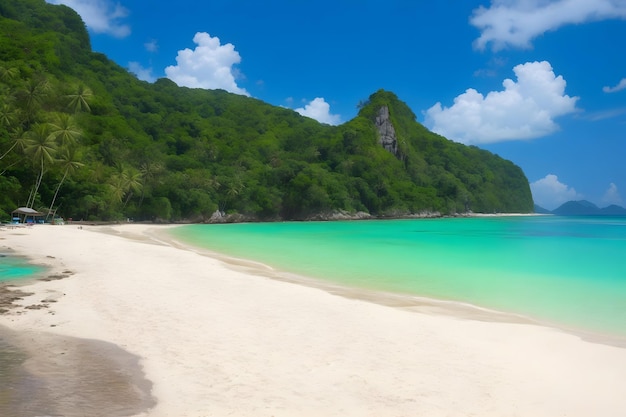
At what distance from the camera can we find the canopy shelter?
36562 millimetres

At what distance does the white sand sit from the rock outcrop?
127591mm

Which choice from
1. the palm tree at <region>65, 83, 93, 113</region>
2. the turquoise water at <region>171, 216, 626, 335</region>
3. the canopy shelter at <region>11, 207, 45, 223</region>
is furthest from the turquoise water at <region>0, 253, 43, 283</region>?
the palm tree at <region>65, 83, 93, 113</region>

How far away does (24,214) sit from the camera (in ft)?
129

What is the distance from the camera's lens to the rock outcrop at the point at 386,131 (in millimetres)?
134250

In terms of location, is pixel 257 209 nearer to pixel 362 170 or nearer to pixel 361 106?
pixel 362 170

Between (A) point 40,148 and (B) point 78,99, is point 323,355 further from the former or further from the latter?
(B) point 78,99

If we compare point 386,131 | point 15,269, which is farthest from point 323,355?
point 386,131

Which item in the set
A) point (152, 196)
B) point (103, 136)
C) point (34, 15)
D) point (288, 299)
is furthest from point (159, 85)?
Result: point (288, 299)

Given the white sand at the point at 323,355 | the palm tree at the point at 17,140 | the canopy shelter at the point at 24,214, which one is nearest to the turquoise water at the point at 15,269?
the white sand at the point at 323,355

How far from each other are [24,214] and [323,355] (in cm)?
4295

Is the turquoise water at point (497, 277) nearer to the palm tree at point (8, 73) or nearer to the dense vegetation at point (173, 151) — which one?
the dense vegetation at point (173, 151)

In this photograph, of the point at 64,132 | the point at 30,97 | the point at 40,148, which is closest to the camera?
the point at 40,148

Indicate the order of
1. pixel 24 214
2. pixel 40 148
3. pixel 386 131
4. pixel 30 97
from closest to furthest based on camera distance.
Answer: pixel 24 214 → pixel 40 148 → pixel 30 97 → pixel 386 131

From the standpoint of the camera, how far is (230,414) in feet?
13.8
